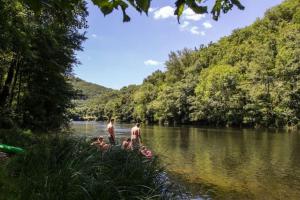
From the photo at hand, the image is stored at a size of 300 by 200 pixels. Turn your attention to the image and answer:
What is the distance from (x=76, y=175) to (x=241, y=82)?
80606 mm

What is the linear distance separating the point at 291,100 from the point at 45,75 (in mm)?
53382

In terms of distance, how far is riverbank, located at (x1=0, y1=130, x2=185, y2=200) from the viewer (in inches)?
266

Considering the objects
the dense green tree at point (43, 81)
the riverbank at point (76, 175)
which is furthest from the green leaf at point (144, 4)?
the dense green tree at point (43, 81)

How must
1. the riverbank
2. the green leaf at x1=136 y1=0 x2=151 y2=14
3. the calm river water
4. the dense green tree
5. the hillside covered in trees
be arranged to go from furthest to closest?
1. the hillside covered in trees
2. the dense green tree
3. the calm river water
4. the riverbank
5. the green leaf at x1=136 y1=0 x2=151 y2=14

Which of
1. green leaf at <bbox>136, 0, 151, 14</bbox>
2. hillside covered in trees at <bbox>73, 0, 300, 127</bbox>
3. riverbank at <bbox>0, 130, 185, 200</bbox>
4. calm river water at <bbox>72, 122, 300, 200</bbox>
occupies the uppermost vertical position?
hillside covered in trees at <bbox>73, 0, 300, 127</bbox>

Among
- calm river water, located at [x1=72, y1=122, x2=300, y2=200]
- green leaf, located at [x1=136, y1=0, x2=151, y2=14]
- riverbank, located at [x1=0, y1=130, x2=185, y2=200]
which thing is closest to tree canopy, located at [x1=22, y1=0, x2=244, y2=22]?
green leaf, located at [x1=136, y1=0, x2=151, y2=14]

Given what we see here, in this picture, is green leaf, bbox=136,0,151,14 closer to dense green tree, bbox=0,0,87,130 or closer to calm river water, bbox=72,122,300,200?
calm river water, bbox=72,122,300,200

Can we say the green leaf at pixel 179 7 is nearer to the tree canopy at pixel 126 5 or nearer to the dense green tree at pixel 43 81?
the tree canopy at pixel 126 5

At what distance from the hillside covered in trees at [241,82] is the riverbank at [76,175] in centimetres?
6226

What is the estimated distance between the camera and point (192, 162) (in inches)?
854

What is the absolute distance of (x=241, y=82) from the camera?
85312 mm

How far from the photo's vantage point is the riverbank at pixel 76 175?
6758 millimetres

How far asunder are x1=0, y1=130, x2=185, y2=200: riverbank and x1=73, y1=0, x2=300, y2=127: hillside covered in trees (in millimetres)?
62260

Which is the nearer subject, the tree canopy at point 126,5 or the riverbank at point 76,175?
the tree canopy at point 126,5
